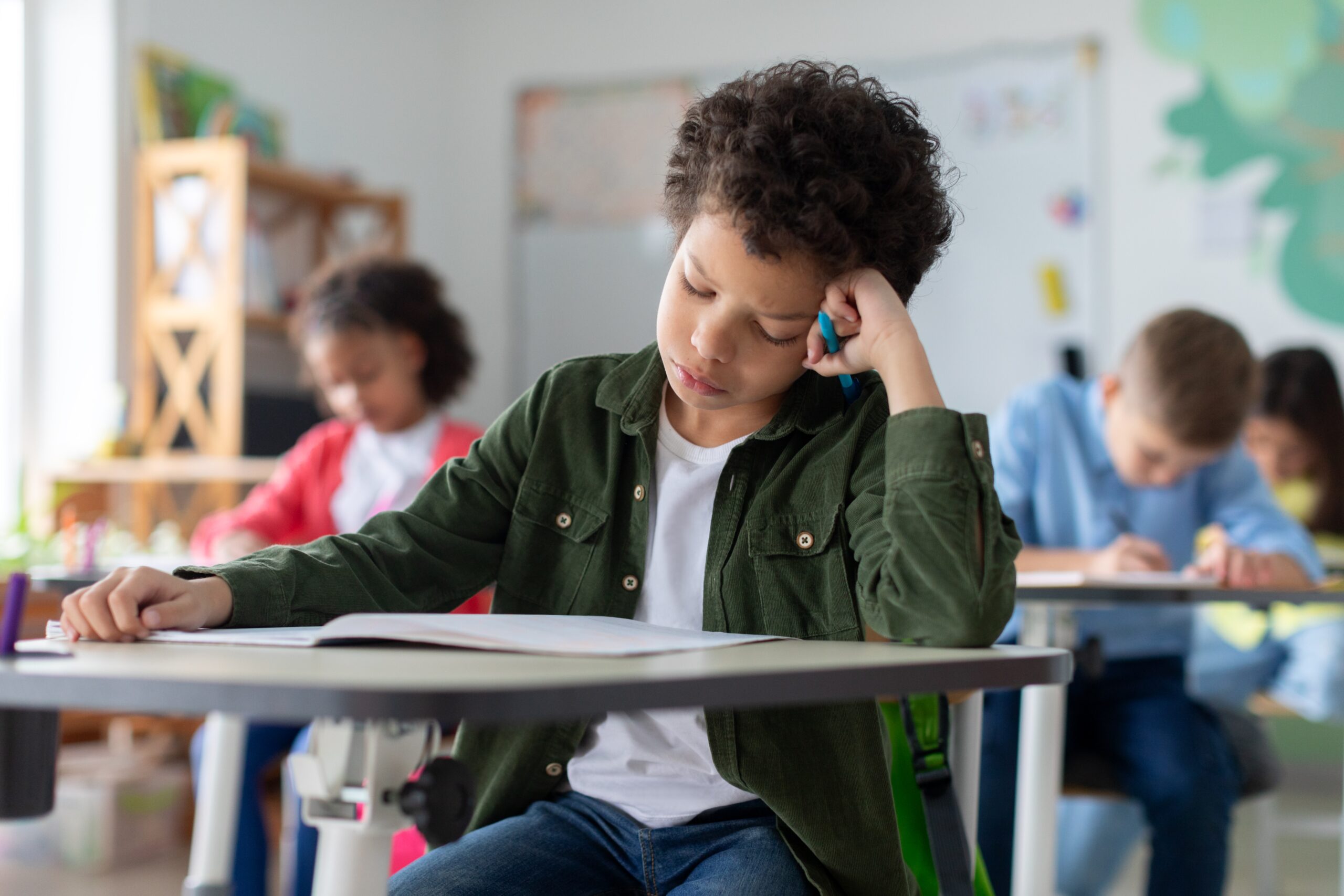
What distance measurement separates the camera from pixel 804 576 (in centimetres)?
101

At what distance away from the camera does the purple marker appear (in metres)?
0.67

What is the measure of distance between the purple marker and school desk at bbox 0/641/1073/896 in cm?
2

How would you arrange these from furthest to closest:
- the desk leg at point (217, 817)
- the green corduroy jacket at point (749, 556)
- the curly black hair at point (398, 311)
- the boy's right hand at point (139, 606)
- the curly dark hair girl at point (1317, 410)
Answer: the curly dark hair girl at point (1317, 410), the curly black hair at point (398, 311), the desk leg at point (217, 817), the green corduroy jacket at point (749, 556), the boy's right hand at point (139, 606)

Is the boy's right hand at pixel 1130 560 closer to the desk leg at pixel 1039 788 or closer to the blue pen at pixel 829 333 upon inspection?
the desk leg at pixel 1039 788

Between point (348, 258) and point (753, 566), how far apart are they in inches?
65.4

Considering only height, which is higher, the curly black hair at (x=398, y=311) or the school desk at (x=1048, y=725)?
the curly black hair at (x=398, y=311)

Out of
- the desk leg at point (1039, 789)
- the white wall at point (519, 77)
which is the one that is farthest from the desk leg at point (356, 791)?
the white wall at point (519, 77)

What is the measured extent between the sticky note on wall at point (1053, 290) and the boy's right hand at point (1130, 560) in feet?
8.30

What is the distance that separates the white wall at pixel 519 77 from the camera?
3957mm

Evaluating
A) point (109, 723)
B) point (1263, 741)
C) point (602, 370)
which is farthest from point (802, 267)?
point (109, 723)

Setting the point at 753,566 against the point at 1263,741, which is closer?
the point at 753,566

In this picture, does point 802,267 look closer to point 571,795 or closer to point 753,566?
point 753,566

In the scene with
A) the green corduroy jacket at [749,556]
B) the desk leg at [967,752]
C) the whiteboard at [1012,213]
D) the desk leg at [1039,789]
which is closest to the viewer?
the green corduroy jacket at [749,556]

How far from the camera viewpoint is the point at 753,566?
3.32 ft
